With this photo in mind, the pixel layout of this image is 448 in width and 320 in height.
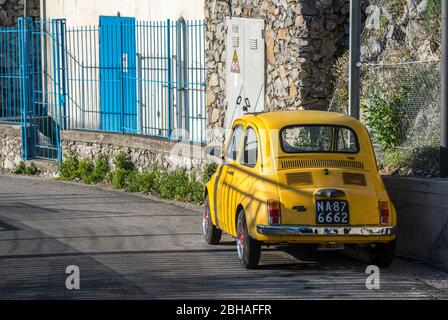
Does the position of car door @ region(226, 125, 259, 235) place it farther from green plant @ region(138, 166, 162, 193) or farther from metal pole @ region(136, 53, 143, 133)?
metal pole @ region(136, 53, 143, 133)

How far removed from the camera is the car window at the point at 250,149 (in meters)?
12.7

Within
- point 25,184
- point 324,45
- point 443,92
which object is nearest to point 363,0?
point 324,45

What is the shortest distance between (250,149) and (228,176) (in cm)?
49

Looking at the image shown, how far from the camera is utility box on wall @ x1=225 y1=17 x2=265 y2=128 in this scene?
57.3 feet

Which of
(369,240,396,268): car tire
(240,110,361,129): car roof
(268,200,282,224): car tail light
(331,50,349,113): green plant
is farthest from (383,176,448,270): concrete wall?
(331,50,349,113): green plant

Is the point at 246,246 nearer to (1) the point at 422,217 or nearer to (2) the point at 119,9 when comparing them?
(1) the point at 422,217

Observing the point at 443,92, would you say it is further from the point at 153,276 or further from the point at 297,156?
the point at 153,276

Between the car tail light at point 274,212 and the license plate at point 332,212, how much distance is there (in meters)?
0.42

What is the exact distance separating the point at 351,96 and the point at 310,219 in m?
3.35

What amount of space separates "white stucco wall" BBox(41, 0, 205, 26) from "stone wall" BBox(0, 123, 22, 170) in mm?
2801

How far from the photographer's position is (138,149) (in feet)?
66.5

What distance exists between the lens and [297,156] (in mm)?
12375

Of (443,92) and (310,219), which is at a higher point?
(443,92)

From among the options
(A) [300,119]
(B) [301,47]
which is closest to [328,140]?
(A) [300,119]
